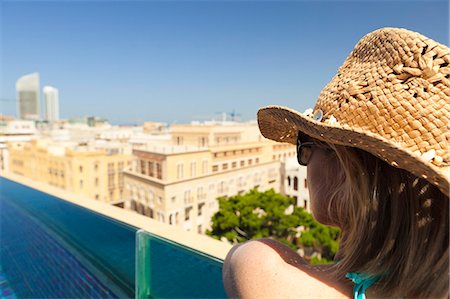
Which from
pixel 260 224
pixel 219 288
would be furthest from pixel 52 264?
pixel 260 224

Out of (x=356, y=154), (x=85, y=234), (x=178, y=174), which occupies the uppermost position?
(x=356, y=154)

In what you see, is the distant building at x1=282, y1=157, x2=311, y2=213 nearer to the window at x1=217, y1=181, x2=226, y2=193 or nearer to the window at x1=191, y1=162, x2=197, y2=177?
the window at x1=217, y1=181, x2=226, y2=193

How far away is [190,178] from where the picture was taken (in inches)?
763

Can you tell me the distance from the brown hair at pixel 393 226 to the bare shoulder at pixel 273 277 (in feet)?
0.15

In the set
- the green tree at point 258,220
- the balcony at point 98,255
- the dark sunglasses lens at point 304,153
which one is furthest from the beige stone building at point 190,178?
the dark sunglasses lens at point 304,153

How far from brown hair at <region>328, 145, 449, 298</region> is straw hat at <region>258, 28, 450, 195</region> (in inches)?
2.4

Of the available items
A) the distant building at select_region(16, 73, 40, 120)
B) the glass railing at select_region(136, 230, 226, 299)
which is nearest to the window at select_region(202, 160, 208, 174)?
the glass railing at select_region(136, 230, 226, 299)

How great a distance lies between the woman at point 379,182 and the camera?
56 cm

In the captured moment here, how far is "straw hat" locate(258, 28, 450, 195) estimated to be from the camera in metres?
0.54

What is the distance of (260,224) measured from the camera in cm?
1420

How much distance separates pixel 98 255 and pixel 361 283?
2276mm

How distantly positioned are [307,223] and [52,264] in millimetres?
12981

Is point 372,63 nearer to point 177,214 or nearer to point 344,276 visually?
point 344,276

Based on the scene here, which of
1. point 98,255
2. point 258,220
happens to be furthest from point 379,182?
point 258,220
